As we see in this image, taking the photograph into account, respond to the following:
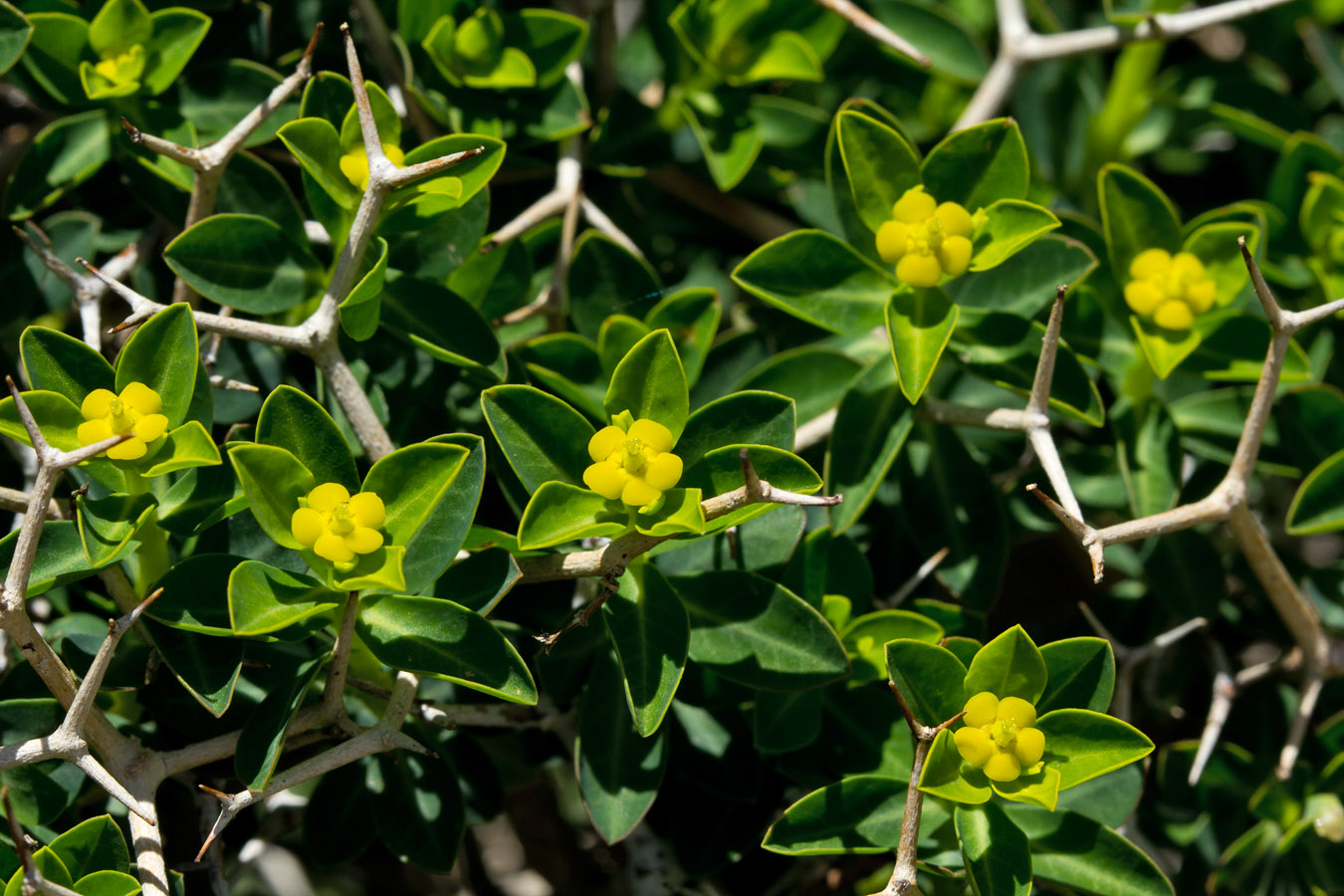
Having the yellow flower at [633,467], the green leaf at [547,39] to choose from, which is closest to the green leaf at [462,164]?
the yellow flower at [633,467]

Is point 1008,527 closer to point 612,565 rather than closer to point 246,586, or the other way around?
point 612,565

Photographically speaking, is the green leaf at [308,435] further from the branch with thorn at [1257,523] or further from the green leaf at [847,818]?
the branch with thorn at [1257,523]

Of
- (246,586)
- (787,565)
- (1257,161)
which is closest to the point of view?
(246,586)

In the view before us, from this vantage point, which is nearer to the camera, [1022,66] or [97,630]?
[97,630]

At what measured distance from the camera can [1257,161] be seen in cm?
318

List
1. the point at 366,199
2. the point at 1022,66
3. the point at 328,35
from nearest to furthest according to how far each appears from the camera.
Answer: the point at 366,199 < the point at 328,35 < the point at 1022,66

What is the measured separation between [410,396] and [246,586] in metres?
0.65

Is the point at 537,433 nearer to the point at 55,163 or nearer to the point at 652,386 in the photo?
the point at 652,386

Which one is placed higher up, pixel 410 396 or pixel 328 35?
pixel 328 35

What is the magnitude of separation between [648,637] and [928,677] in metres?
0.48

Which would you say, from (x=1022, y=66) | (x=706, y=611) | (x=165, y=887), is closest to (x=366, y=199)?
(x=706, y=611)

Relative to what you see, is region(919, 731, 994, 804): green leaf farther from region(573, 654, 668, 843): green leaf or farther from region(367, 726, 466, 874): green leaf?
region(367, 726, 466, 874): green leaf

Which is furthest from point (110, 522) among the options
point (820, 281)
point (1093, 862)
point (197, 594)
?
point (1093, 862)

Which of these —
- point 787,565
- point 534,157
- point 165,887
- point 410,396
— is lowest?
point 165,887
